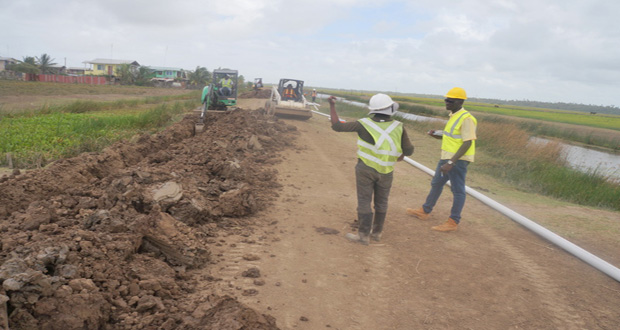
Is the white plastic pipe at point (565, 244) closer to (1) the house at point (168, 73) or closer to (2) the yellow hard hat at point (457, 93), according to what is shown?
(2) the yellow hard hat at point (457, 93)

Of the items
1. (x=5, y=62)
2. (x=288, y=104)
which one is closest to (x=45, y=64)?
(x=5, y=62)

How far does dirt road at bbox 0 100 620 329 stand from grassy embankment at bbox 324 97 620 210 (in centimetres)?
207

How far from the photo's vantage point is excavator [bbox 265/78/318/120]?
19875 millimetres

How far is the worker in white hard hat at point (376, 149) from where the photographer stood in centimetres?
457

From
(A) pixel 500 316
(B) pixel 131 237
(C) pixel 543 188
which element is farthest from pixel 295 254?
(C) pixel 543 188

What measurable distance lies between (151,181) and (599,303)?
201 inches

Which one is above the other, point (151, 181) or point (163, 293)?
point (151, 181)

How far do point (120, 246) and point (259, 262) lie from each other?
1308mm

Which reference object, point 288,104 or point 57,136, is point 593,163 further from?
point 57,136

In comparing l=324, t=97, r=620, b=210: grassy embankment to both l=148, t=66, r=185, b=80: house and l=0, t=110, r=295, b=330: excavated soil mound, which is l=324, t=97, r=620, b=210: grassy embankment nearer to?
l=0, t=110, r=295, b=330: excavated soil mound

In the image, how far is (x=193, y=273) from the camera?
3730 mm

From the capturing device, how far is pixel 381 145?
4570 mm

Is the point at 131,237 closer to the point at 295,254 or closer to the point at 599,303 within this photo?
the point at 295,254

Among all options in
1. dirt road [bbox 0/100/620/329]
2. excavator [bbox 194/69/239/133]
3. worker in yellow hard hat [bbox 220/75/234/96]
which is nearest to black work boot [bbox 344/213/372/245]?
dirt road [bbox 0/100/620/329]
